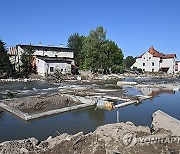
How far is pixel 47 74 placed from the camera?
4234 centimetres

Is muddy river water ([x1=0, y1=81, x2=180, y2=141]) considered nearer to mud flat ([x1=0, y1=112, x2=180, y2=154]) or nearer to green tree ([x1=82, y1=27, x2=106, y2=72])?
mud flat ([x1=0, y1=112, x2=180, y2=154])

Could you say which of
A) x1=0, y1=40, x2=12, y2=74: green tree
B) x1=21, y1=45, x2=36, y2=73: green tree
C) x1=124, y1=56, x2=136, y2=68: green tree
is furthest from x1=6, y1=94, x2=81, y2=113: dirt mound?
x1=124, y1=56, x2=136, y2=68: green tree

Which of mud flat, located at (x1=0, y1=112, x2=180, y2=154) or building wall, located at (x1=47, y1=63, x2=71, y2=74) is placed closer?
mud flat, located at (x1=0, y1=112, x2=180, y2=154)

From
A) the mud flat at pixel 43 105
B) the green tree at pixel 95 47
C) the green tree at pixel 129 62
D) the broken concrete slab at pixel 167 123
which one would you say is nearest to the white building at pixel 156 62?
the green tree at pixel 129 62

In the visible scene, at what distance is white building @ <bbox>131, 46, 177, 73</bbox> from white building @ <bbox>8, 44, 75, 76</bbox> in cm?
2584

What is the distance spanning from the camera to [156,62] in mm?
65562

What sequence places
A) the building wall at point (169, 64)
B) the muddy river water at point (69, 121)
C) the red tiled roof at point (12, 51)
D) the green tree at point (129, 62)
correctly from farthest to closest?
the green tree at point (129, 62) < the building wall at point (169, 64) < the red tiled roof at point (12, 51) < the muddy river water at point (69, 121)

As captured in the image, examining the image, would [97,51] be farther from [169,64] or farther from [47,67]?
[169,64]

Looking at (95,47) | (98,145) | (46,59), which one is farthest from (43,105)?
(95,47)

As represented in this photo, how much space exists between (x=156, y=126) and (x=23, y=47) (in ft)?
134

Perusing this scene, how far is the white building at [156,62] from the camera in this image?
65.8 m

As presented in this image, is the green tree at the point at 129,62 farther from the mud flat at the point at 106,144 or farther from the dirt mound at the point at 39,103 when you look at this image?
the mud flat at the point at 106,144

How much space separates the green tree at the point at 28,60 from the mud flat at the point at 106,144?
36375 millimetres

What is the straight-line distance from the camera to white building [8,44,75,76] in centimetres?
4266
